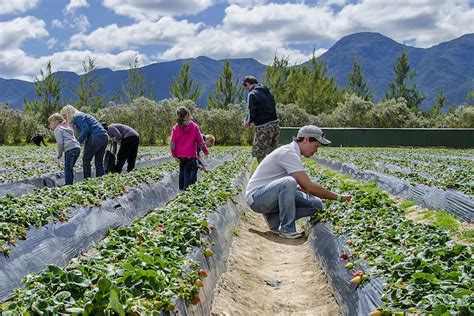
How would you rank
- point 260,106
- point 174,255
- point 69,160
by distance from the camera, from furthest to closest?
point 260,106 → point 69,160 → point 174,255

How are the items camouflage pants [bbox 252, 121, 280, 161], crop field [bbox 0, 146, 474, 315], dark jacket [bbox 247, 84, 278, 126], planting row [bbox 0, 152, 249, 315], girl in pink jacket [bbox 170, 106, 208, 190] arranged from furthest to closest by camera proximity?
1. camouflage pants [bbox 252, 121, 280, 161]
2. dark jacket [bbox 247, 84, 278, 126]
3. girl in pink jacket [bbox 170, 106, 208, 190]
4. crop field [bbox 0, 146, 474, 315]
5. planting row [bbox 0, 152, 249, 315]

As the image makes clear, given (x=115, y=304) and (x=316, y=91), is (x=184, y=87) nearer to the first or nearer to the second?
(x=316, y=91)

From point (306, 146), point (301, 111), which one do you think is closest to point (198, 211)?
point (306, 146)

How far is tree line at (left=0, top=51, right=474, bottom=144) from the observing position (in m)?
38.9

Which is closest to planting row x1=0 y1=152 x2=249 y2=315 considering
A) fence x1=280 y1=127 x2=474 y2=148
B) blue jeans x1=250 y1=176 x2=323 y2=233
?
blue jeans x1=250 y1=176 x2=323 y2=233

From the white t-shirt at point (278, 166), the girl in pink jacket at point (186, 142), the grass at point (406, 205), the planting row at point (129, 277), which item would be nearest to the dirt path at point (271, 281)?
the planting row at point (129, 277)

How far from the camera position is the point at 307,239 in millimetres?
7625

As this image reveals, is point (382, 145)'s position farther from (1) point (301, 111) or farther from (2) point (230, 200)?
(2) point (230, 200)

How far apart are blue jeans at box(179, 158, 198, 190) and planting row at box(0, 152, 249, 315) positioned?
4.75 m

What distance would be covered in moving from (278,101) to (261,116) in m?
44.6

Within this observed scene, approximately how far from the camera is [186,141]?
10.5 m

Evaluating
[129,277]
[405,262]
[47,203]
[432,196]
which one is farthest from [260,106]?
[129,277]

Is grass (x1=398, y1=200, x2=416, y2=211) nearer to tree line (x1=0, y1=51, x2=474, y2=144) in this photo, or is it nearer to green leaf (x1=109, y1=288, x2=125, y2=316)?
green leaf (x1=109, y1=288, x2=125, y2=316)

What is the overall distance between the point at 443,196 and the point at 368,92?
66930mm
